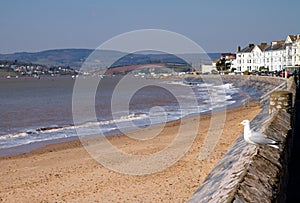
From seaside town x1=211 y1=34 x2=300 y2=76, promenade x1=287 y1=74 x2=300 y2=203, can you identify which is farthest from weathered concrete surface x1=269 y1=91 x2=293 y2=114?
seaside town x1=211 y1=34 x2=300 y2=76

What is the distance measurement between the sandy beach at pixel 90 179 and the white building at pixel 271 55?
70874 mm

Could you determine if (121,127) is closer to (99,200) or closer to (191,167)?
(191,167)

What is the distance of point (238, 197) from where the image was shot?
2.68 metres

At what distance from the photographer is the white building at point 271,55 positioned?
277ft

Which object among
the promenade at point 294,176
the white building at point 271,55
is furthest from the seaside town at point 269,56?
the promenade at point 294,176

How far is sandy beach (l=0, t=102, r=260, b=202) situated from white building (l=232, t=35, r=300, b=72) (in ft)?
233

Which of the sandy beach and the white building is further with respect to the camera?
the white building

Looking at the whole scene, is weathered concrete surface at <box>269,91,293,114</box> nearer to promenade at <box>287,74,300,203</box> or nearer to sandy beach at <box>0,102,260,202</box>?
promenade at <box>287,74,300,203</box>

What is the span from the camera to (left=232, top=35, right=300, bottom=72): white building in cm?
8435

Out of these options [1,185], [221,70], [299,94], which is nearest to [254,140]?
[1,185]

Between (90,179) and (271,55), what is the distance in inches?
3800

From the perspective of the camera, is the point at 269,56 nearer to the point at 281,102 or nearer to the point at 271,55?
the point at 271,55

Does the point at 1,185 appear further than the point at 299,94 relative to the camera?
No

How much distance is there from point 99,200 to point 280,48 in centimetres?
9458
